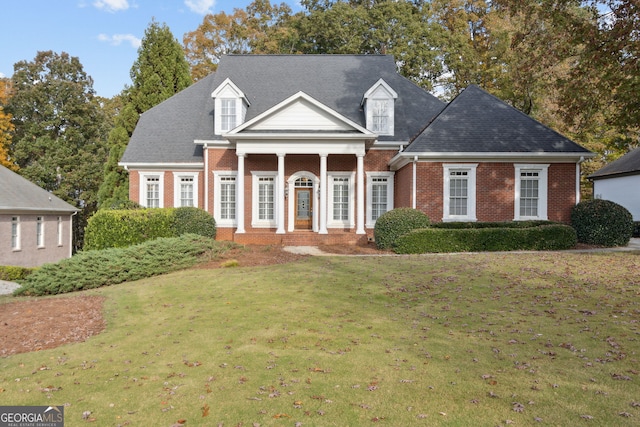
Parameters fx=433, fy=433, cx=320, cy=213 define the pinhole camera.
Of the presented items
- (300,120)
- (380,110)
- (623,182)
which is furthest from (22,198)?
(623,182)

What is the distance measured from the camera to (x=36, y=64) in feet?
130

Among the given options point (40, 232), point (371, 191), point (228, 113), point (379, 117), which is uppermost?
point (228, 113)

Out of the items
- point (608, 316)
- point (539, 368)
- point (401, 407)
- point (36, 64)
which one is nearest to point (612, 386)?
point (539, 368)

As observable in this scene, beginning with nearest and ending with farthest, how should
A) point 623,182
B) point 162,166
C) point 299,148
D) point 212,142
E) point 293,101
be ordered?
point 299,148 → point 293,101 → point 212,142 → point 162,166 → point 623,182

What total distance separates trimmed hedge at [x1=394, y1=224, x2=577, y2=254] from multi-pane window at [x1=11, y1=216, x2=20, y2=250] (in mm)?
22257

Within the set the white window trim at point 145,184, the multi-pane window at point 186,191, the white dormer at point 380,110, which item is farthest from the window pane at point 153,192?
the white dormer at point 380,110

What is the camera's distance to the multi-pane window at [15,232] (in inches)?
963

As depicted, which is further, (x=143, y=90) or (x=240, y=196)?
(x=143, y=90)

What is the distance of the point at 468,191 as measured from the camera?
19.2m

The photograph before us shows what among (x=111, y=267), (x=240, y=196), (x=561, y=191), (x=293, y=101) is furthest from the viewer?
(x=240, y=196)

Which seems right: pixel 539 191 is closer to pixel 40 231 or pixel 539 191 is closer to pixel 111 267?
pixel 111 267

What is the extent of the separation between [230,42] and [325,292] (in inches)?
1438

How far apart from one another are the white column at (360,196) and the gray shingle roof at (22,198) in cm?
1884

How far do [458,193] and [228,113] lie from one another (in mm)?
11974
